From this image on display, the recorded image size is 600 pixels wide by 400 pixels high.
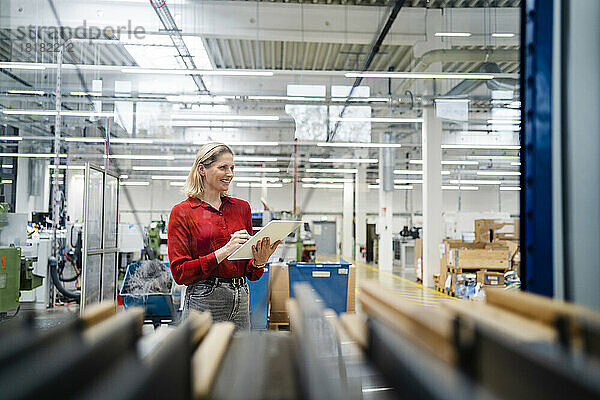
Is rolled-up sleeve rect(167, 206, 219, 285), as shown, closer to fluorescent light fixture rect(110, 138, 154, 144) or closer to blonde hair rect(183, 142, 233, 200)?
blonde hair rect(183, 142, 233, 200)

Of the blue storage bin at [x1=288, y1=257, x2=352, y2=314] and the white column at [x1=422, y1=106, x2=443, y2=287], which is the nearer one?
the blue storage bin at [x1=288, y1=257, x2=352, y2=314]

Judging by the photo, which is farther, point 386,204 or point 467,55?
point 386,204

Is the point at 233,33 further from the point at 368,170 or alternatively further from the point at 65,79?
the point at 368,170

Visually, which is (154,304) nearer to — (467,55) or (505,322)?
(505,322)

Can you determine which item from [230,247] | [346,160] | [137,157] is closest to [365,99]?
[346,160]

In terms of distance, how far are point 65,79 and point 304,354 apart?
1085 centimetres

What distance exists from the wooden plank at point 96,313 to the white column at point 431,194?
1016cm

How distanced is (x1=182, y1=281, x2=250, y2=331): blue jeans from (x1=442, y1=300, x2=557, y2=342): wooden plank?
1.24 meters

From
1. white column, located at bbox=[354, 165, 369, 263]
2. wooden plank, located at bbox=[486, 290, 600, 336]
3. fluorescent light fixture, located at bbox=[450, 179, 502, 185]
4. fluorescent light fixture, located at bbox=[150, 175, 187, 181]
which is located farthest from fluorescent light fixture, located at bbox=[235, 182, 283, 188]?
wooden plank, located at bbox=[486, 290, 600, 336]

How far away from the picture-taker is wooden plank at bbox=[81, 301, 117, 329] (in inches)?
22.6

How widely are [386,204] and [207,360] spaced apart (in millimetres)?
14165

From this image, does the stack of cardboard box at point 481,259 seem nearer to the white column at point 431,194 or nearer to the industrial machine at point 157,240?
the white column at point 431,194

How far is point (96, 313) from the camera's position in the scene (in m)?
0.61

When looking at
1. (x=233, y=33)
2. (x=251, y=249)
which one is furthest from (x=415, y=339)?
(x=233, y=33)
